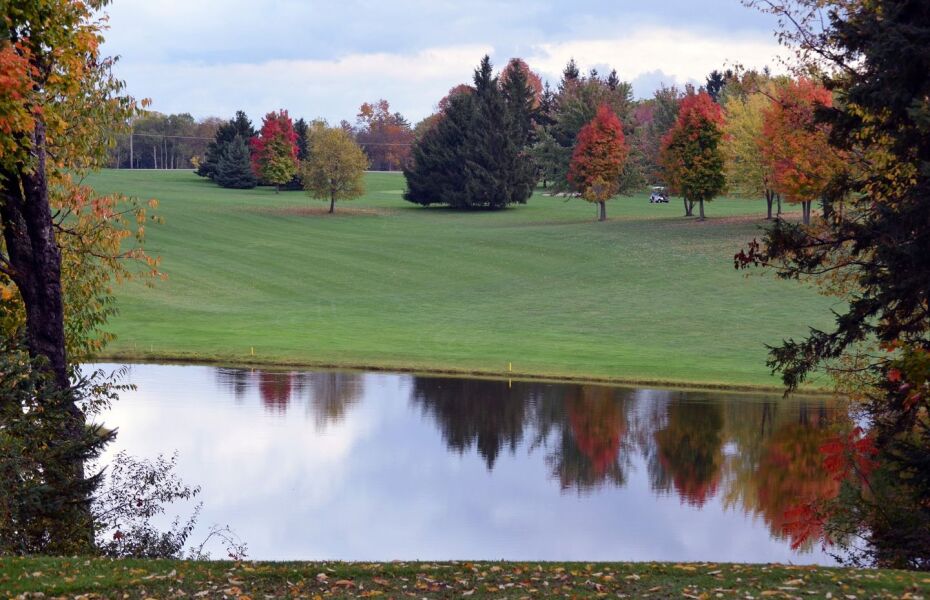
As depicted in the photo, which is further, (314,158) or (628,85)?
(628,85)

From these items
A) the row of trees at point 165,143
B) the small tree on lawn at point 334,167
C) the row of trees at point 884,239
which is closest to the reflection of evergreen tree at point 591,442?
the row of trees at point 884,239

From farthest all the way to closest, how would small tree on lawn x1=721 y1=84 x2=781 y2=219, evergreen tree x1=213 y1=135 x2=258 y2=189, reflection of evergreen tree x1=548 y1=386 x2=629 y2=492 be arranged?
evergreen tree x1=213 y1=135 x2=258 y2=189, small tree on lawn x1=721 y1=84 x2=781 y2=219, reflection of evergreen tree x1=548 y1=386 x2=629 y2=492

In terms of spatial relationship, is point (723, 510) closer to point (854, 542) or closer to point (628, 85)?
point (854, 542)

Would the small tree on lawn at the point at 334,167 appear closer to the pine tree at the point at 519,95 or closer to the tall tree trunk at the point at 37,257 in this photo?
the pine tree at the point at 519,95

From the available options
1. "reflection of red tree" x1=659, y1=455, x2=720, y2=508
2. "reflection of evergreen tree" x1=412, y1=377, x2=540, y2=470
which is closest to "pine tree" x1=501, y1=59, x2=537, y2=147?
"reflection of evergreen tree" x1=412, y1=377, x2=540, y2=470

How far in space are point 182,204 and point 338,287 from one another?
120ft

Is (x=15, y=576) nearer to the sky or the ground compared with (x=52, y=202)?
nearer to the ground

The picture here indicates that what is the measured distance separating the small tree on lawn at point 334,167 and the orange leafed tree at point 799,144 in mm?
33271

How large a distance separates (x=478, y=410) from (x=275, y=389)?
7.09m

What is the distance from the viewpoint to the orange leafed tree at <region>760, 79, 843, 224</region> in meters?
22.9

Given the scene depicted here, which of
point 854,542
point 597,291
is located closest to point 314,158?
point 597,291

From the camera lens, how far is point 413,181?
10006cm

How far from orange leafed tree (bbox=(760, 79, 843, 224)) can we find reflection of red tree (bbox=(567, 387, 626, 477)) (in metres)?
8.09

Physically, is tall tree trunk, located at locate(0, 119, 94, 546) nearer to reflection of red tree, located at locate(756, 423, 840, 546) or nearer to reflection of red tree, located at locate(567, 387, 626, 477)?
reflection of red tree, located at locate(567, 387, 626, 477)
